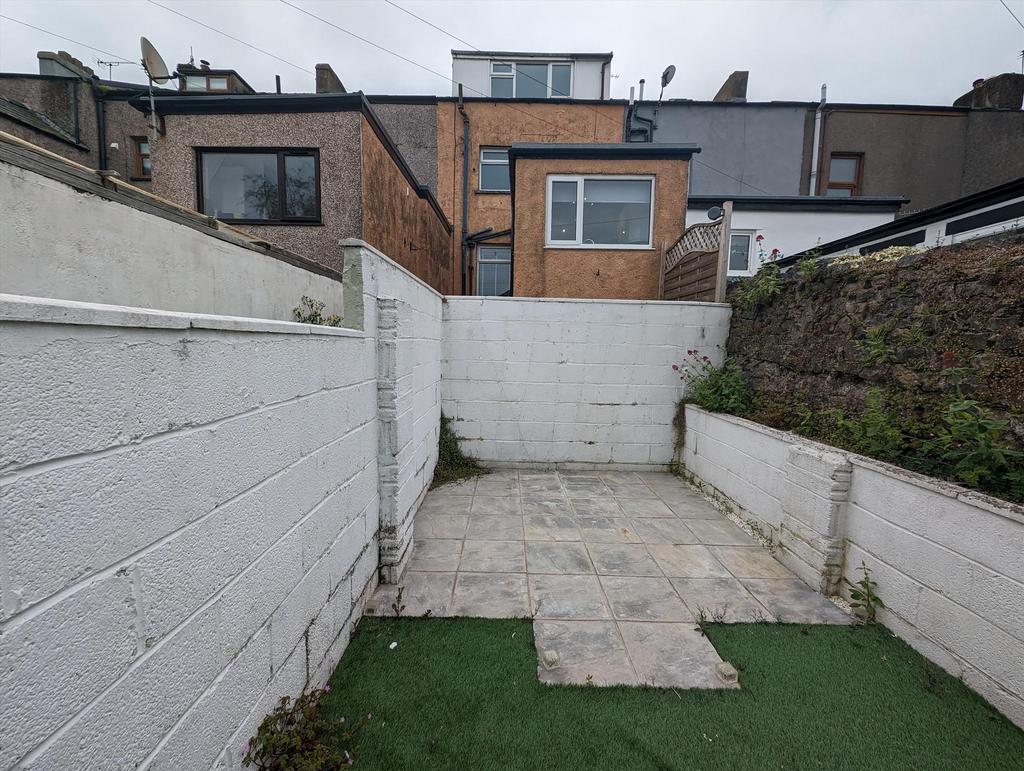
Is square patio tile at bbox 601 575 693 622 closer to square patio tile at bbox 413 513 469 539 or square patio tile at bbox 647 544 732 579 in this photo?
square patio tile at bbox 647 544 732 579

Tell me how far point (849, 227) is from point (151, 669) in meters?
12.0

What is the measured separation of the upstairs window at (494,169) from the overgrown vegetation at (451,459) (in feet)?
27.4

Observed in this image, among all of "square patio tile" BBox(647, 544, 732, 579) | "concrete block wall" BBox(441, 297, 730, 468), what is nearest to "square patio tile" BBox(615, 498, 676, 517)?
"square patio tile" BBox(647, 544, 732, 579)

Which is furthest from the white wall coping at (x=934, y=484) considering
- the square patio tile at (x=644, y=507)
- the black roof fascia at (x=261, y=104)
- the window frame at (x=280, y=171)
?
the black roof fascia at (x=261, y=104)

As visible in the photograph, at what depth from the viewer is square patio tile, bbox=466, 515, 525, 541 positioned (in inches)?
140

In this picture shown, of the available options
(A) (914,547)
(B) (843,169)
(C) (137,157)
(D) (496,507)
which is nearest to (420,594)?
(D) (496,507)

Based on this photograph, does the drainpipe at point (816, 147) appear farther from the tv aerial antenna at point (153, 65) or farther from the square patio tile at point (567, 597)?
the tv aerial antenna at point (153, 65)

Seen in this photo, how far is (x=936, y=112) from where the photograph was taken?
1126 centimetres

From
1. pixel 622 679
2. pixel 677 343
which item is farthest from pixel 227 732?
pixel 677 343

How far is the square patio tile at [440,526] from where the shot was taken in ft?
11.7

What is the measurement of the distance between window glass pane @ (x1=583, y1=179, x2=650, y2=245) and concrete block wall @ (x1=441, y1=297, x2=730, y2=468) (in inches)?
95.9

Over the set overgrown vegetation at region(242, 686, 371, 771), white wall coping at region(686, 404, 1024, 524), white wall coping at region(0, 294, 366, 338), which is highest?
white wall coping at region(0, 294, 366, 338)

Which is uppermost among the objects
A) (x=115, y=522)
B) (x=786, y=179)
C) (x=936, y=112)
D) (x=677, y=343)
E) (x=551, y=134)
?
(x=936, y=112)

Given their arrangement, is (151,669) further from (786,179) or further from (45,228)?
(786,179)
